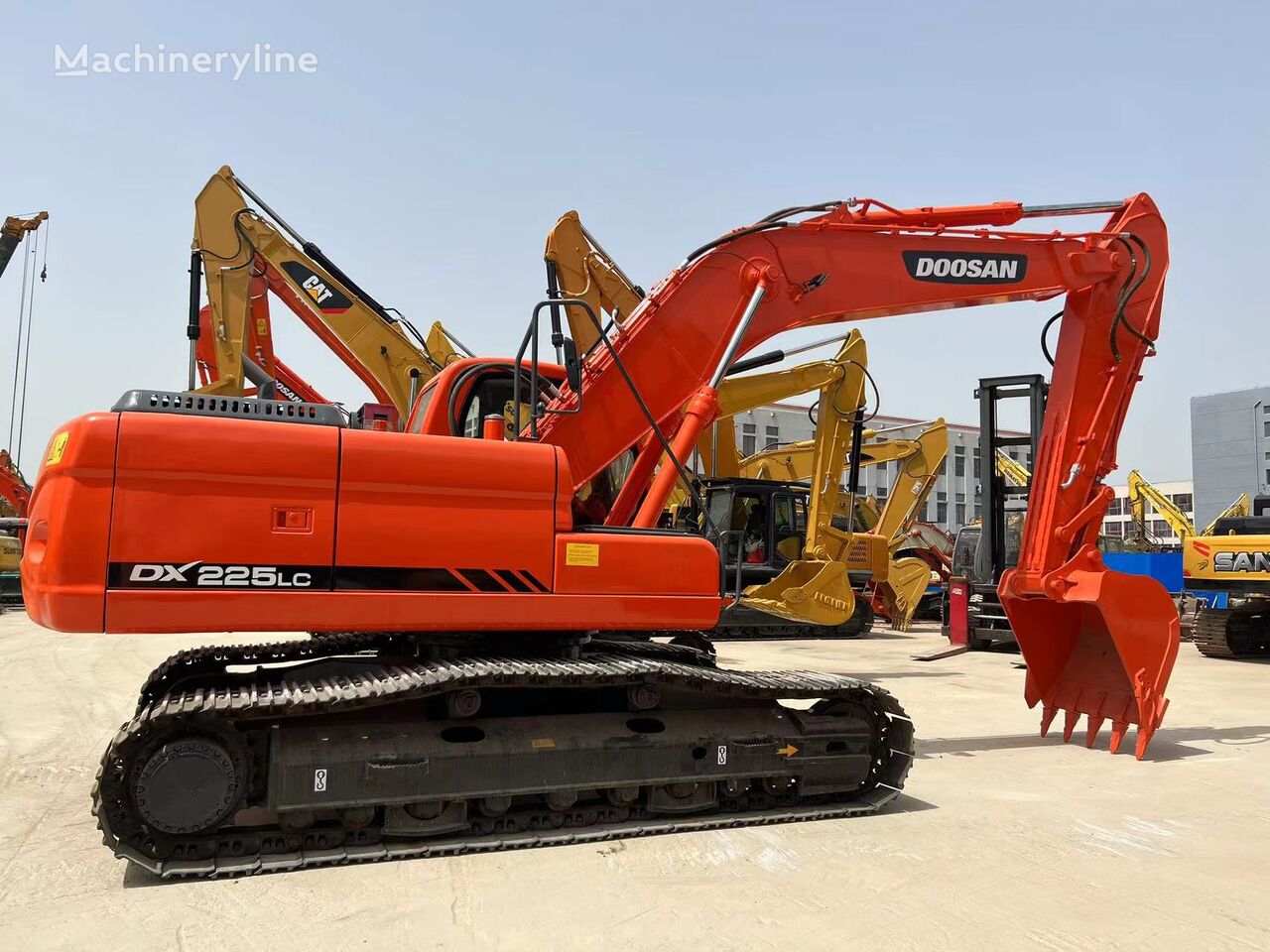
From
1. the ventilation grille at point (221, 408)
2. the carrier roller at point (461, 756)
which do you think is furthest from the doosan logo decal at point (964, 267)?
the ventilation grille at point (221, 408)

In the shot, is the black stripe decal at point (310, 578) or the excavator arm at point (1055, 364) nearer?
the black stripe decal at point (310, 578)

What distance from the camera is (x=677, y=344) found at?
6605 mm

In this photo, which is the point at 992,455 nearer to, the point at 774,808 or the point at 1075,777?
the point at 1075,777

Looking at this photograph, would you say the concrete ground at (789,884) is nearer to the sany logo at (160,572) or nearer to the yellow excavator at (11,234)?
the sany logo at (160,572)

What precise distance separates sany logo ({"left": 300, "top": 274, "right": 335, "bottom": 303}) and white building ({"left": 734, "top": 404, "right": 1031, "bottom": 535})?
4694 cm

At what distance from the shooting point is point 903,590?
21234 mm

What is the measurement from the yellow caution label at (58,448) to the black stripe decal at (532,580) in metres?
2.20

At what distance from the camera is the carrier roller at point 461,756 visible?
449cm

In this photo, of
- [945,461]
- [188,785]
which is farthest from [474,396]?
[945,461]

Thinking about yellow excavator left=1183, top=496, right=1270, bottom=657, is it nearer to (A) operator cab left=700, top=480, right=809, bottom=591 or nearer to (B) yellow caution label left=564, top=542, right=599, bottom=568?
(A) operator cab left=700, top=480, right=809, bottom=591

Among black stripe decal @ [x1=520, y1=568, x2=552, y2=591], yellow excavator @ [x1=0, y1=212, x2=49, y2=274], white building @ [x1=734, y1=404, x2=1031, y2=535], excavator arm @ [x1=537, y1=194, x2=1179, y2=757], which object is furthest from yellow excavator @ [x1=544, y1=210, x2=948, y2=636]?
white building @ [x1=734, y1=404, x2=1031, y2=535]

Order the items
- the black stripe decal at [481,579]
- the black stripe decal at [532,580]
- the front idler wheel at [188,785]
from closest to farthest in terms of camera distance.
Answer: the front idler wheel at [188,785] < the black stripe decal at [481,579] < the black stripe decal at [532,580]

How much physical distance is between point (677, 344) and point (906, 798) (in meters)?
3.27

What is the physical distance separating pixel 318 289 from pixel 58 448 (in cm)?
1072
